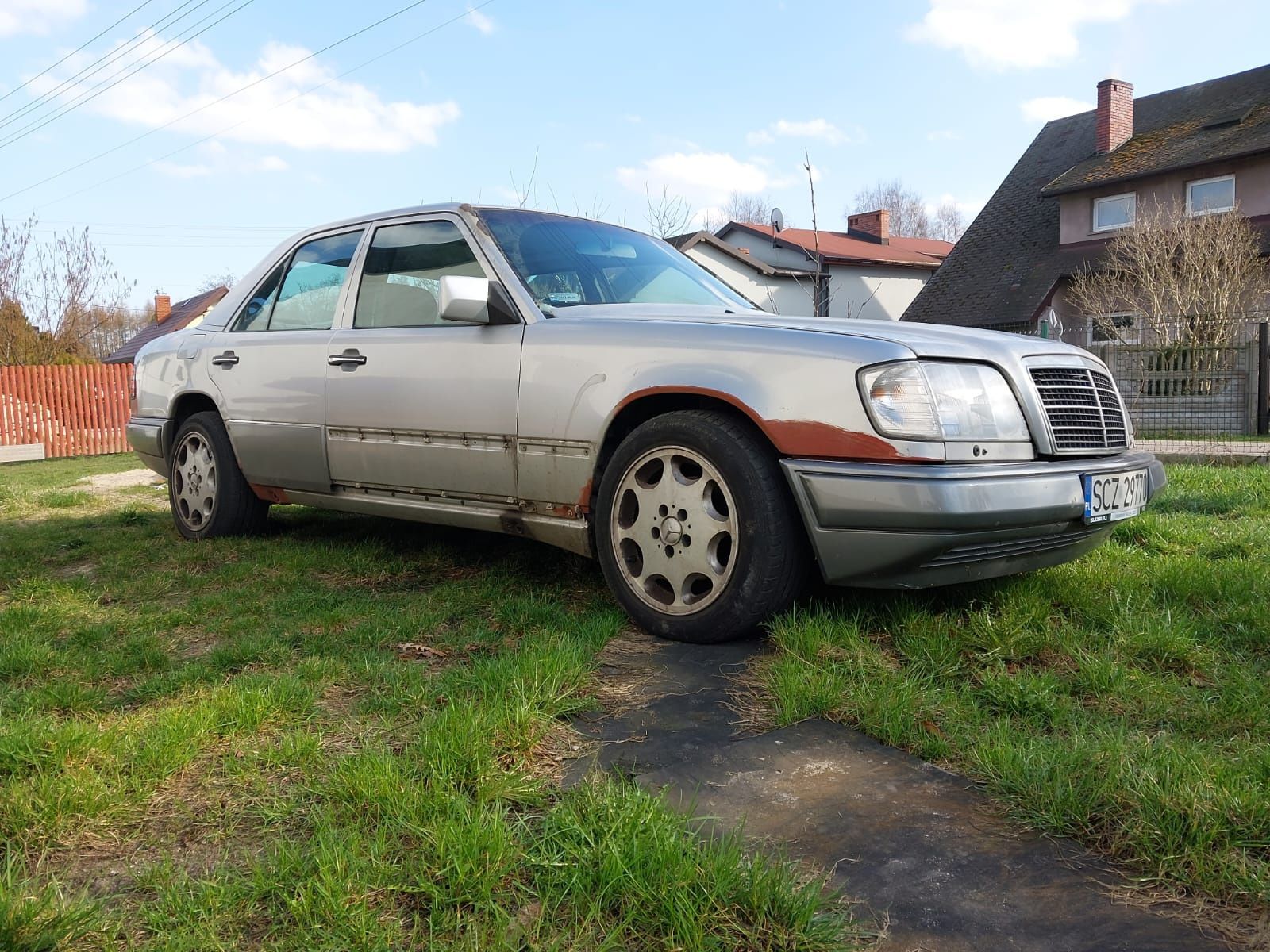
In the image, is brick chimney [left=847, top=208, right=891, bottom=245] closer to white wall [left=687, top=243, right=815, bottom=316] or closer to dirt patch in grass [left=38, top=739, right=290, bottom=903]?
white wall [left=687, top=243, right=815, bottom=316]

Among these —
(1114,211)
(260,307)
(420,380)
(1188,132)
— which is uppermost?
(1188,132)

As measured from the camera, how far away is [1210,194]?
23781 mm

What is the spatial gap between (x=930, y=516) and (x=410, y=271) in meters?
2.76

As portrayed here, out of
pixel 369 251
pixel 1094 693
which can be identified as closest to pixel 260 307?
pixel 369 251

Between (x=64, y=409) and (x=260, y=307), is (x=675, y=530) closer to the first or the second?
(x=260, y=307)

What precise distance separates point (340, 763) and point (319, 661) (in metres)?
0.92

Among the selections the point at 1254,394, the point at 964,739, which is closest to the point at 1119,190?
the point at 1254,394

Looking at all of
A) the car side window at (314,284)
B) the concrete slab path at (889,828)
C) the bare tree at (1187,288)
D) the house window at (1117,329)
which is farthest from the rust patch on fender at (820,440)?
the house window at (1117,329)

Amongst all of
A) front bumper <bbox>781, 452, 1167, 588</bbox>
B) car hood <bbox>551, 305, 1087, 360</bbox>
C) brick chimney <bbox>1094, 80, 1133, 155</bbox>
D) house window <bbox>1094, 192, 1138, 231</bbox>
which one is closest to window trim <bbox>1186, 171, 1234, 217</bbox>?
house window <bbox>1094, 192, 1138, 231</bbox>

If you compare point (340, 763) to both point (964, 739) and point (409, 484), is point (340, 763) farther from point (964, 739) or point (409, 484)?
point (409, 484)

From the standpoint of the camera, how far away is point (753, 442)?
3338mm

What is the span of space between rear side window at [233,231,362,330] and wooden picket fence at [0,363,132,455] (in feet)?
51.1

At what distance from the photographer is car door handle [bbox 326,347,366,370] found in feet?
15.0

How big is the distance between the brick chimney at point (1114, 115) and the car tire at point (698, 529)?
28.3 meters
